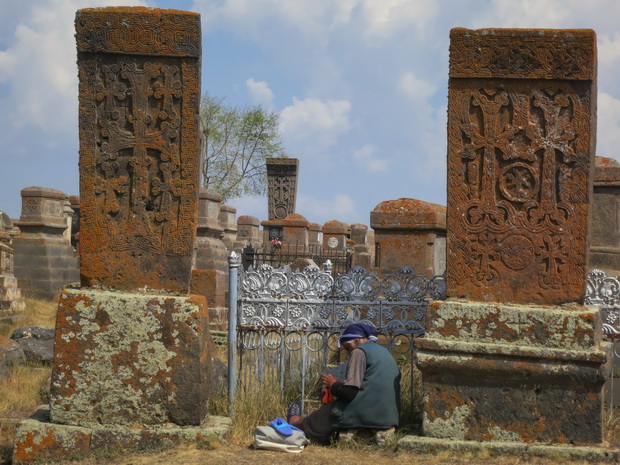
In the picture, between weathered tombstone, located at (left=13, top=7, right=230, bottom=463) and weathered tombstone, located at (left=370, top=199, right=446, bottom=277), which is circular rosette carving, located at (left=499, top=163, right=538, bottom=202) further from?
weathered tombstone, located at (left=370, top=199, right=446, bottom=277)

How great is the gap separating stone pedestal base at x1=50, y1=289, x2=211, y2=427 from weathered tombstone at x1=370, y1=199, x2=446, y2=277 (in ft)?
15.0

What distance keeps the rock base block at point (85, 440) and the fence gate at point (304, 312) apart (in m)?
1.05

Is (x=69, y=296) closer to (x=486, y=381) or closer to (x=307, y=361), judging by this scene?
(x=307, y=361)

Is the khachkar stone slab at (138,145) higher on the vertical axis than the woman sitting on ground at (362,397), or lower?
higher

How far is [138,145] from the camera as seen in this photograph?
5.65 metres

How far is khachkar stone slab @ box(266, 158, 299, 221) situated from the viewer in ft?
83.4

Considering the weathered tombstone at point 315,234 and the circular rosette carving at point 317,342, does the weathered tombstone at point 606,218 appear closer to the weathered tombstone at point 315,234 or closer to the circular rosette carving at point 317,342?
the circular rosette carving at point 317,342

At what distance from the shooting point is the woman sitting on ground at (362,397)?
18.8 feet

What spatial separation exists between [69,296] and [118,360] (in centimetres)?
52

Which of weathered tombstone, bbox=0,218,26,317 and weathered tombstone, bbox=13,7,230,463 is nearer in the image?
weathered tombstone, bbox=13,7,230,463


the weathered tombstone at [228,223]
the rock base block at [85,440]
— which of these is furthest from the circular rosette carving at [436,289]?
the weathered tombstone at [228,223]

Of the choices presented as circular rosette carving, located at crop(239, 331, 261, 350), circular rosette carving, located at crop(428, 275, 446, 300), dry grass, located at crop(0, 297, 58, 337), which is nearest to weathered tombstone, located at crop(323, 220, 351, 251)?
dry grass, located at crop(0, 297, 58, 337)

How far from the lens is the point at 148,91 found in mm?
5645

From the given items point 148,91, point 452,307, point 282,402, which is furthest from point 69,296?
point 452,307
